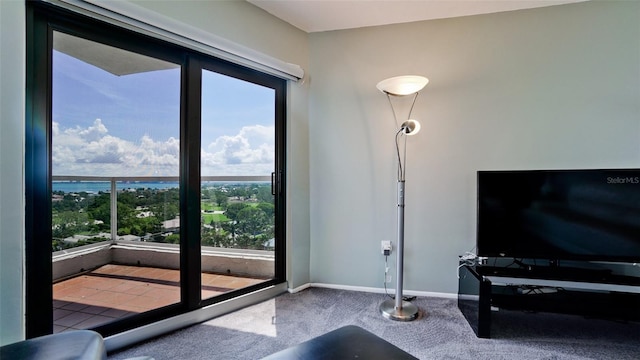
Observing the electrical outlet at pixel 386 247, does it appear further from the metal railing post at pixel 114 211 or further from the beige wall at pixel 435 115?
the metal railing post at pixel 114 211

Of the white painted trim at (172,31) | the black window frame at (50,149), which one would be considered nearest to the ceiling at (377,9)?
the white painted trim at (172,31)

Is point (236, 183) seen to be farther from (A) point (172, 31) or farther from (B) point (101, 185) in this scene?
(A) point (172, 31)

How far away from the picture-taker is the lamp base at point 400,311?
2.27m

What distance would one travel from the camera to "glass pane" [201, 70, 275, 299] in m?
2.32

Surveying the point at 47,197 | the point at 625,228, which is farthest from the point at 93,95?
the point at 625,228

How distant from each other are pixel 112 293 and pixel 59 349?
1.10 metres

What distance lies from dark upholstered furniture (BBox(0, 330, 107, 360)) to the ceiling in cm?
239

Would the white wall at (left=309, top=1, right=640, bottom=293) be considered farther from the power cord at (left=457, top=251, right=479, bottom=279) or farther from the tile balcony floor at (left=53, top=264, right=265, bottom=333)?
the tile balcony floor at (left=53, top=264, right=265, bottom=333)

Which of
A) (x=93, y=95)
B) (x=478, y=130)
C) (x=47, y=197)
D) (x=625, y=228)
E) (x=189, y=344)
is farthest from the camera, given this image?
(x=478, y=130)

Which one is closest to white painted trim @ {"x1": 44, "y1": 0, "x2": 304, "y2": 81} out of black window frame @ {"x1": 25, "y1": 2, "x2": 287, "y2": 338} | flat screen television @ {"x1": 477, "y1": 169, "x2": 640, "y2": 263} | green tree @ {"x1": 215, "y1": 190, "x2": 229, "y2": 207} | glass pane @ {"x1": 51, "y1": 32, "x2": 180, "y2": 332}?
black window frame @ {"x1": 25, "y1": 2, "x2": 287, "y2": 338}

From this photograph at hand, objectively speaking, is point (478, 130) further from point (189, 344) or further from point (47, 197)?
point (47, 197)

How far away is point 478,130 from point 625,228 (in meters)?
1.17

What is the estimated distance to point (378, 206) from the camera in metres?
2.79

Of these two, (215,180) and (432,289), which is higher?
(215,180)
